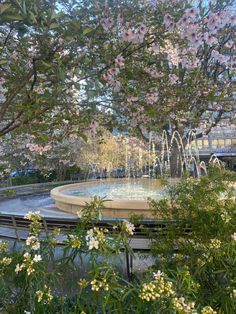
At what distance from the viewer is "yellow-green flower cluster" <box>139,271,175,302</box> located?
71.7 inches

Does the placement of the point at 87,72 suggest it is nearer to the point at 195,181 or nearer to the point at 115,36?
the point at 115,36

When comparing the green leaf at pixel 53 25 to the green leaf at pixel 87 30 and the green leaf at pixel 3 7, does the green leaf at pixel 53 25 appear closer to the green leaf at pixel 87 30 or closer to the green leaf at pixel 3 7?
the green leaf at pixel 87 30

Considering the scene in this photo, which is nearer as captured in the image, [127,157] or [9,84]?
[9,84]

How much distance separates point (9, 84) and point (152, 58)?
52.0 inches

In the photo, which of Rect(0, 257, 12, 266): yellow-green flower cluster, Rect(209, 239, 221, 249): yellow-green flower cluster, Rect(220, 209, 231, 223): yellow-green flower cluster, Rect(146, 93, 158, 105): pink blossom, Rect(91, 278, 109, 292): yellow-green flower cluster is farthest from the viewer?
Rect(146, 93, 158, 105): pink blossom

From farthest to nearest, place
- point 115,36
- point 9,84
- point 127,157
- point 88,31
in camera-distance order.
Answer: point 127,157 < point 9,84 < point 115,36 < point 88,31

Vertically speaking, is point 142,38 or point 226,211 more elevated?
point 142,38

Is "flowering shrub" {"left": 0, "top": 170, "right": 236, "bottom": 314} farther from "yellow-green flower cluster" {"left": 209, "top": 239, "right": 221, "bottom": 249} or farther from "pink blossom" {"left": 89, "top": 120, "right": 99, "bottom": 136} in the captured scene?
"pink blossom" {"left": 89, "top": 120, "right": 99, "bottom": 136}

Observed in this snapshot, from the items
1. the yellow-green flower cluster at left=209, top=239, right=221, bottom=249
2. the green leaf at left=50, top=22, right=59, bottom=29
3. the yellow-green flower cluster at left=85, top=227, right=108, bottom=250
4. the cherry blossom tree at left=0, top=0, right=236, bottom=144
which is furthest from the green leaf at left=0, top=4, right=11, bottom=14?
the yellow-green flower cluster at left=209, top=239, right=221, bottom=249

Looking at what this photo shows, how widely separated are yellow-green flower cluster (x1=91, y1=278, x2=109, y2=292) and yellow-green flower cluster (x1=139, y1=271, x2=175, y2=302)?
186mm

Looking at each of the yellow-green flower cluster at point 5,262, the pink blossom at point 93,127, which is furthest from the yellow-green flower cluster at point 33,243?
the pink blossom at point 93,127

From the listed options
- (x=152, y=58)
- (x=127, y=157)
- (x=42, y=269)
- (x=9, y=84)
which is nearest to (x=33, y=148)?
(x=9, y=84)

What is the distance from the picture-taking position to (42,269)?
2037 millimetres

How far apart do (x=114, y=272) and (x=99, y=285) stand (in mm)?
200
